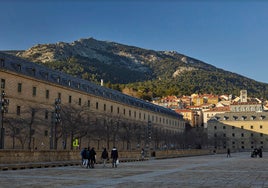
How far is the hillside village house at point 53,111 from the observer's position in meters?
56.3

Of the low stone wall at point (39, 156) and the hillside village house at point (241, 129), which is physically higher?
the hillside village house at point (241, 129)

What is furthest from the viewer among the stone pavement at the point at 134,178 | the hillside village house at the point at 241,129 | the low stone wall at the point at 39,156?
the hillside village house at the point at 241,129

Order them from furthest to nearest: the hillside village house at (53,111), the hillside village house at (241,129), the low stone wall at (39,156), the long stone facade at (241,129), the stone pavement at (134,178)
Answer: the long stone facade at (241,129), the hillside village house at (241,129), the hillside village house at (53,111), the low stone wall at (39,156), the stone pavement at (134,178)

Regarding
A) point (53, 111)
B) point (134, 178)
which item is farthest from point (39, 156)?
point (53, 111)

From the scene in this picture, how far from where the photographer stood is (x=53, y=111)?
212 ft

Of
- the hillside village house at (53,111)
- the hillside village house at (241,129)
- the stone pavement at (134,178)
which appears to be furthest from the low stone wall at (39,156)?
the hillside village house at (241,129)

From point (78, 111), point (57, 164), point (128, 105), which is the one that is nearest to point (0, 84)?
point (78, 111)

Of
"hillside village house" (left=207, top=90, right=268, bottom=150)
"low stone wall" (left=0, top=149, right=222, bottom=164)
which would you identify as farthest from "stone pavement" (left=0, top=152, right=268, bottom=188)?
"hillside village house" (left=207, top=90, right=268, bottom=150)

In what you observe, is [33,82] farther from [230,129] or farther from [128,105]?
[230,129]

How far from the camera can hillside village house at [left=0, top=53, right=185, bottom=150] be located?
185 feet

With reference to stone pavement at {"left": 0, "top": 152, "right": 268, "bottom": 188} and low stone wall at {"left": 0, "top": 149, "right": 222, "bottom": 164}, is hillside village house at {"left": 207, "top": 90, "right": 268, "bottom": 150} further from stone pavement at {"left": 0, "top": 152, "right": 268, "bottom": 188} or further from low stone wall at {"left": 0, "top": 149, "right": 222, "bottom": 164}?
stone pavement at {"left": 0, "top": 152, "right": 268, "bottom": 188}

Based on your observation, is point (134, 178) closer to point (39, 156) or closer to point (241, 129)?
point (39, 156)

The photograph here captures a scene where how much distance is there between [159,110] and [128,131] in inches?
1578

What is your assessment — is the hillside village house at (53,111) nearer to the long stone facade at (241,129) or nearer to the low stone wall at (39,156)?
the low stone wall at (39,156)
